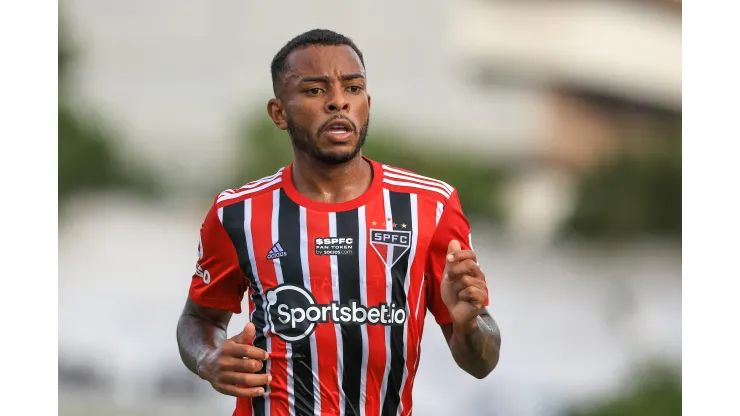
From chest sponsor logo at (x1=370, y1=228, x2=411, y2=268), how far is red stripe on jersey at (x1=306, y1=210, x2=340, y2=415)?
16 cm

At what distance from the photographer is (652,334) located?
815 cm

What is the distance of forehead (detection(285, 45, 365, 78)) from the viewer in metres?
2.62

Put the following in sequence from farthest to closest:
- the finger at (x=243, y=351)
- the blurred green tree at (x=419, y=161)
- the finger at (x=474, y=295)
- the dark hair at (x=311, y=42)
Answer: the blurred green tree at (x=419, y=161) → the dark hair at (x=311, y=42) → the finger at (x=243, y=351) → the finger at (x=474, y=295)

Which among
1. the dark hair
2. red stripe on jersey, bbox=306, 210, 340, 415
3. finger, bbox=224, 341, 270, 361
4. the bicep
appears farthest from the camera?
the bicep

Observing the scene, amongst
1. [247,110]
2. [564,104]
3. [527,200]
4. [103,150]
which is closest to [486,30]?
[564,104]

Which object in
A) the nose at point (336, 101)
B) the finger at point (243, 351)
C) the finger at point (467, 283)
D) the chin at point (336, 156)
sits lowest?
the finger at point (243, 351)

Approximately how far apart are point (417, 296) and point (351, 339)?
25 centimetres

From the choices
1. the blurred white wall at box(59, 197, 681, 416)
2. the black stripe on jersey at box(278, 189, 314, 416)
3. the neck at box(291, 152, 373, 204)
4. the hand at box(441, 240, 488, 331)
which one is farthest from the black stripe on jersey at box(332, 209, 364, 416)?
the blurred white wall at box(59, 197, 681, 416)

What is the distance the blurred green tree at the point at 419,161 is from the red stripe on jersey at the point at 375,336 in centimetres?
580

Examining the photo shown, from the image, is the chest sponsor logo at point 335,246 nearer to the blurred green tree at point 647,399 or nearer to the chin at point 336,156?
the chin at point 336,156

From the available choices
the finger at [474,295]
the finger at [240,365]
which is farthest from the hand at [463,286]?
the finger at [240,365]

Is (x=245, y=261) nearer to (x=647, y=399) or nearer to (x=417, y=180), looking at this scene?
(x=417, y=180)

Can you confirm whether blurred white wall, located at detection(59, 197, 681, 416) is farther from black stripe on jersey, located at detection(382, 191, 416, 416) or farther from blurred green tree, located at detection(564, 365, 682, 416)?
black stripe on jersey, located at detection(382, 191, 416, 416)

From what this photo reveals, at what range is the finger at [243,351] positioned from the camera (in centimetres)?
240
